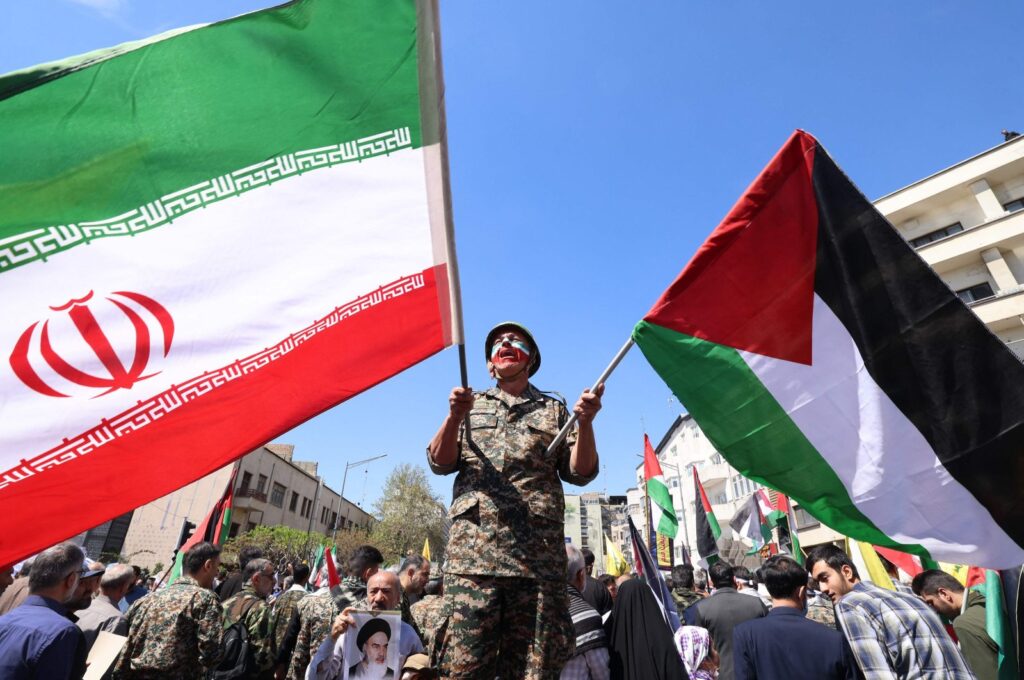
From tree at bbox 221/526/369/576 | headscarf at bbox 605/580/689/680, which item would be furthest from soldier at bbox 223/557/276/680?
tree at bbox 221/526/369/576

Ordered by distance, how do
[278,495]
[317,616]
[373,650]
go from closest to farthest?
[373,650] → [317,616] → [278,495]

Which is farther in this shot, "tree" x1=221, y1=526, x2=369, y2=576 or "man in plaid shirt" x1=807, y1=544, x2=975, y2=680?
"tree" x1=221, y1=526, x2=369, y2=576

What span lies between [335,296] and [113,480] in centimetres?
117

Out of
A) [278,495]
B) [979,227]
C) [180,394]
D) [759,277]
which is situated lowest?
[180,394]

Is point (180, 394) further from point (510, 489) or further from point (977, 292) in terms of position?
point (977, 292)

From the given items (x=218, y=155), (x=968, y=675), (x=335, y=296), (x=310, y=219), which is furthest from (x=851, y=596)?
(x=218, y=155)

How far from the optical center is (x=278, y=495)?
5362cm

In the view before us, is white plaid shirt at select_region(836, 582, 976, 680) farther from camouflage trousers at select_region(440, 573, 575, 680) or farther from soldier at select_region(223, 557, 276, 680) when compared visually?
soldier at select_region(223, 557, 276, 680)

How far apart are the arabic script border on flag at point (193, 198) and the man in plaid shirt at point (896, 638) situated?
4.19 meters

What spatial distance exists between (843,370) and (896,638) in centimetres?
189

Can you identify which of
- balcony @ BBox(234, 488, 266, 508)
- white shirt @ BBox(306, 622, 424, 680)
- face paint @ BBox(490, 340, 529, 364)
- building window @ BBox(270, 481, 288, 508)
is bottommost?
white shirt @ BBox(306, 622, 424, 680)

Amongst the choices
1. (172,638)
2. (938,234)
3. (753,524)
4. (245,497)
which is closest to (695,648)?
(172,638)

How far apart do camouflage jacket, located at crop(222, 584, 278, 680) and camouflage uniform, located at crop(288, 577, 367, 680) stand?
56 cm

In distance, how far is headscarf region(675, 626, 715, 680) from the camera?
590 cm
